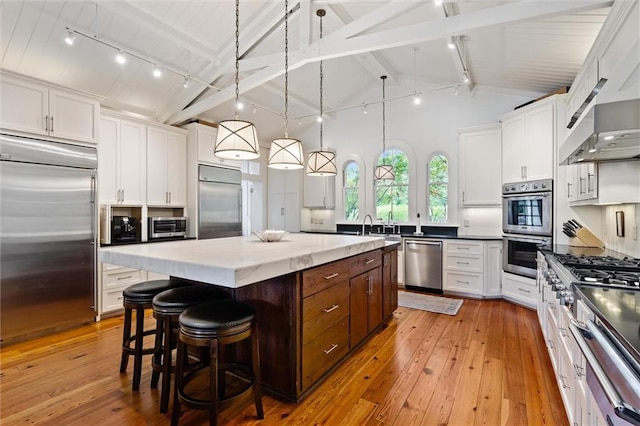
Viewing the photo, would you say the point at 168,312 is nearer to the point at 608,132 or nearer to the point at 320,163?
the point at 320,163

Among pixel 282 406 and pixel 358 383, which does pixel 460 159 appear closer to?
pixel 358 383

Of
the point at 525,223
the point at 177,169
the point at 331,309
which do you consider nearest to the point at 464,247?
the point at 525,223

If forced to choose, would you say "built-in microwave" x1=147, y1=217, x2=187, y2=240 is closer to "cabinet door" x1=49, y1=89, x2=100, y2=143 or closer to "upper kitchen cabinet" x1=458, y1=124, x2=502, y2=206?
"cabinet door" x1=49, y1=89, x2=100, y2=143

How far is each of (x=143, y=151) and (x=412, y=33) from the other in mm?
3819

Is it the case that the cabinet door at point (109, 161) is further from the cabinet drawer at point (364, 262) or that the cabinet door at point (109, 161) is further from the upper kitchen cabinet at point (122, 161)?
the cabinet drawer at point (364, 262)

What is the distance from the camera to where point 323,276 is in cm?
220

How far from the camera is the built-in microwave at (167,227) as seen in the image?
4.38 m

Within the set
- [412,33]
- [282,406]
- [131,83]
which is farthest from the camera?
[131,83]

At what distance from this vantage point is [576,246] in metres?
3.27

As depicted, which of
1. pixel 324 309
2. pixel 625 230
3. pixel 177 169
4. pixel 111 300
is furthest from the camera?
pixel 177 169

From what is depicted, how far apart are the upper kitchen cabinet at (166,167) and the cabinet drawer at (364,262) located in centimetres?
335

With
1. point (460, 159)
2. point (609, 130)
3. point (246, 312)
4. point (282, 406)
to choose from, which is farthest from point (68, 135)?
A: point (460, 159)

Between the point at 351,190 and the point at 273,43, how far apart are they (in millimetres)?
3096

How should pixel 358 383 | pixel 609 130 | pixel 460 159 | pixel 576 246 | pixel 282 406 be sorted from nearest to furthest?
pixel 609 130 < pixel 282 406 < pixel 358 383 < pixel 576 246 < pixel 460 159
